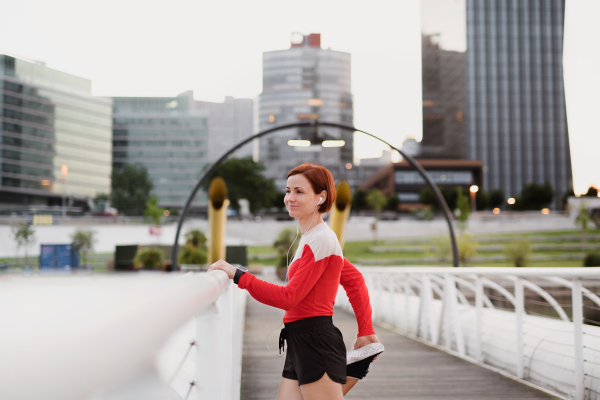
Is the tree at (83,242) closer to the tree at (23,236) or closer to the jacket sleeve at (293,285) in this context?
the tree at (23,236)

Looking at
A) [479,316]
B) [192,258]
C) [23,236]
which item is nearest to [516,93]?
[23,236]

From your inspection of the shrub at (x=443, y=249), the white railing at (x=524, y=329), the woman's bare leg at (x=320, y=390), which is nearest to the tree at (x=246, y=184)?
the shrub at (x=443, y=249)

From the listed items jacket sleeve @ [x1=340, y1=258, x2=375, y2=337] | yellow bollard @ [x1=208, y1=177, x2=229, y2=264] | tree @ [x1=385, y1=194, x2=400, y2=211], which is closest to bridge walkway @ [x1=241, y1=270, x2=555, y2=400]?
jacket sleeve @ [x1=340, y1=258, x2=375, y2=337]

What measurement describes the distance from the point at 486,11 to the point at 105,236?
81.0m

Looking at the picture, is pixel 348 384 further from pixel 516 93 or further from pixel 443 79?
pixel 443 79

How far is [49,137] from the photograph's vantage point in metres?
90.9

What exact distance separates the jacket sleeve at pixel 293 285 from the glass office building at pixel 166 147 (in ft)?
338

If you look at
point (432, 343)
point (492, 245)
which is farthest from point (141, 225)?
point (432, 343)

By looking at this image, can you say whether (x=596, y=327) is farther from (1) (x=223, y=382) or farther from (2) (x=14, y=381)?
(2) (x=14, y=381)

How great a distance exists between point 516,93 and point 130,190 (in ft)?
242

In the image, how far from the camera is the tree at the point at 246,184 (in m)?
75.7

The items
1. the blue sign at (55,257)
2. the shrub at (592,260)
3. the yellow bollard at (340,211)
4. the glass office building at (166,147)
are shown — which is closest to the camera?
the yellow bollard at (340,211)

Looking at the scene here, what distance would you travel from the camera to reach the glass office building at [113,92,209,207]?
104688 millimetres

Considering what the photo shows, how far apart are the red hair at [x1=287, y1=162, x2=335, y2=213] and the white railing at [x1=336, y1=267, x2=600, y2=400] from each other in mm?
2263
